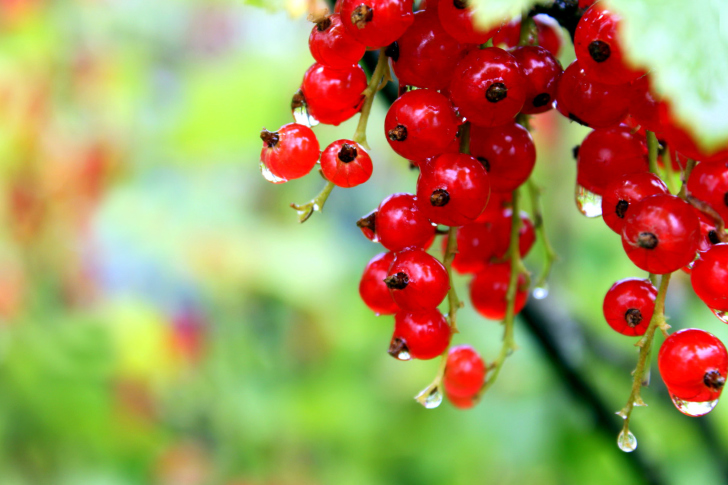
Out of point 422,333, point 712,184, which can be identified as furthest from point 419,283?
point 712,184

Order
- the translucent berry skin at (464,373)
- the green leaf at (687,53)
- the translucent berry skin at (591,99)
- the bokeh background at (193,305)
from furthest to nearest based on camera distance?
the bokeh background at (193,305) → the translucent berry skin at (464,373) → the translucent berry skin at (591,99) → the green leaf at (687,53)

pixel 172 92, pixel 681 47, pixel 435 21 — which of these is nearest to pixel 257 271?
pixel 172 92

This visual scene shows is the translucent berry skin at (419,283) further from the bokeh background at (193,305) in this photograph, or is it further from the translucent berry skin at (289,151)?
the bokeh background at (193,305)

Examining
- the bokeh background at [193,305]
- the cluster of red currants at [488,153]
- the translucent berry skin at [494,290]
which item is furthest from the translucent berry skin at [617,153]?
the bokeh background at [193,305]

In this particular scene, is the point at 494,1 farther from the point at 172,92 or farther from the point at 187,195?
the point at 172,92

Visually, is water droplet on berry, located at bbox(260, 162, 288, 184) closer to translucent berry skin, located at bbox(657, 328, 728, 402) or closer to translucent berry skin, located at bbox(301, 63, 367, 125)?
translucent berry skin, located at bbox(301, 63, 367, 125)

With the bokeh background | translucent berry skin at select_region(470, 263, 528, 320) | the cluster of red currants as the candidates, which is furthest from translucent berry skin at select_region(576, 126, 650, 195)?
the bokeh background
